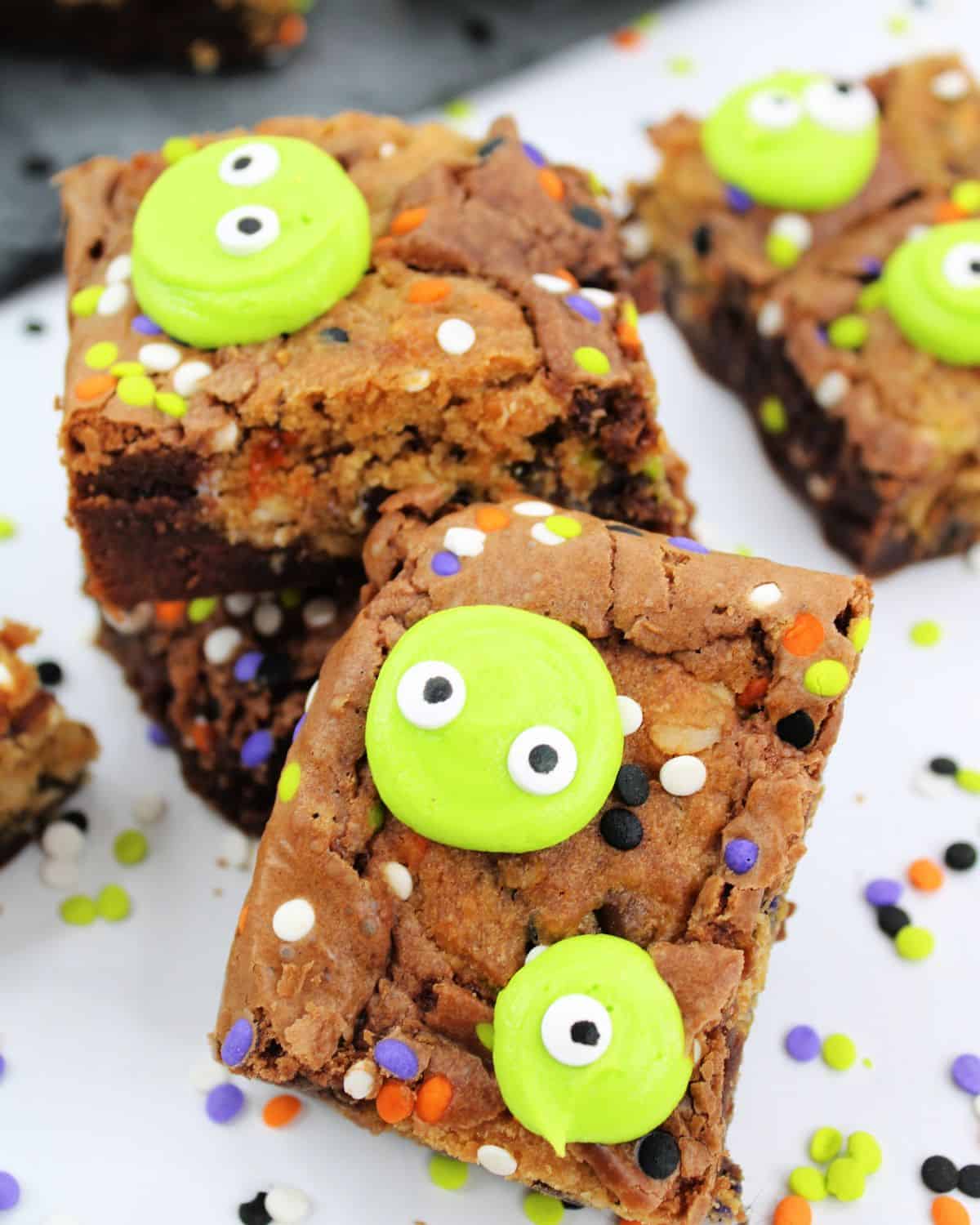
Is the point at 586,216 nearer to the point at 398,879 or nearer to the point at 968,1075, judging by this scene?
the point at 398,879

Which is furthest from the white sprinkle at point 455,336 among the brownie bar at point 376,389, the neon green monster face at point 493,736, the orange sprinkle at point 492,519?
the neon green monster face at point 493,736

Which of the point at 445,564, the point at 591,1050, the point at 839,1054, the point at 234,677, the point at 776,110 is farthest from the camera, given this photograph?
the point at 776,110

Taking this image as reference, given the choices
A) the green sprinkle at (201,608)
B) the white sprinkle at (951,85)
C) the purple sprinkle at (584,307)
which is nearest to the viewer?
the purple sprinkle at (584,307)

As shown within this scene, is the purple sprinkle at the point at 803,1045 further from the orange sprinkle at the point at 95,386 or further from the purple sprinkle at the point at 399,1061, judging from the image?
the orange sprinkle at the point at 95,386

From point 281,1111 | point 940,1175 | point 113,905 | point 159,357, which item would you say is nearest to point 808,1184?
A: point 940,1175

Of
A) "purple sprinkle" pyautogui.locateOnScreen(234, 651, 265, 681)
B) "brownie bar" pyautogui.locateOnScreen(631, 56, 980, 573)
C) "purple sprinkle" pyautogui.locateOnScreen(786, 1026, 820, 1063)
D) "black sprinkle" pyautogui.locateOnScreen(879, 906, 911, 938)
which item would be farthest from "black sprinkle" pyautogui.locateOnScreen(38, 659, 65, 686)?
Answer: "black sprinkle" pyautogui.locateOnScreen(879, 906, 911, 938)

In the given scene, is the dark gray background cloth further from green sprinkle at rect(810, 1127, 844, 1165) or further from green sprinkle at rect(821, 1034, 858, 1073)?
green sprinkle at rect(810, 1127, 844, 1165)
